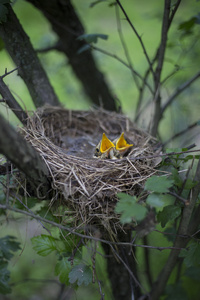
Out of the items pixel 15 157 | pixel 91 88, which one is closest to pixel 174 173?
pixel 15 157

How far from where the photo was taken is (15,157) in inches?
45.0

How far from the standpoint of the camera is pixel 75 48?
2.84m

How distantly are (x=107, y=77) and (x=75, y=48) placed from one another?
113cm

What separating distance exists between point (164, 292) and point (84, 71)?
7.29 ft

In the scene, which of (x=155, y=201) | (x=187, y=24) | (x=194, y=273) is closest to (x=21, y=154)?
(x=155, y=201)

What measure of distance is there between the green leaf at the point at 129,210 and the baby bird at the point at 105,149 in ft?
3.67

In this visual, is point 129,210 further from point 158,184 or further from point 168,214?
point 168,214

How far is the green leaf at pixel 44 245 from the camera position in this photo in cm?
152

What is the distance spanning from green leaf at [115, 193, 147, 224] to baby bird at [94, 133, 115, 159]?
3.67ft

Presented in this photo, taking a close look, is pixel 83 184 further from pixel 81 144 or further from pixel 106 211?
pixel 81 144

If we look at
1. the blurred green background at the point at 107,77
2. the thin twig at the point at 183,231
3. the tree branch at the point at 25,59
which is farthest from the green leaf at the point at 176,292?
the tree branch at the point at 25,59

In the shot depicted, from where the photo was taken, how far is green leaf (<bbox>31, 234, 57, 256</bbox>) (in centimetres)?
→ 152

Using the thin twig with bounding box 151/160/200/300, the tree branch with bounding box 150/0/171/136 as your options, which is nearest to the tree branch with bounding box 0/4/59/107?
the tree branch with bounding box 150/0/171/136

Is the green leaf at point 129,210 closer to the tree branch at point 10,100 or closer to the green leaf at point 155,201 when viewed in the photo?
the green leaf at point 155,201
